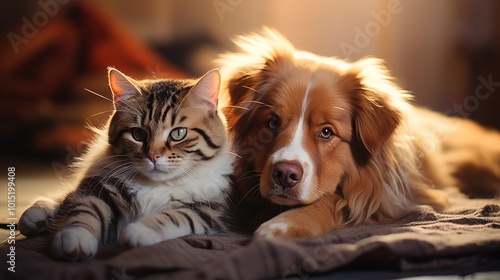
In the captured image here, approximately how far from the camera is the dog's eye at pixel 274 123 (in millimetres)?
2152

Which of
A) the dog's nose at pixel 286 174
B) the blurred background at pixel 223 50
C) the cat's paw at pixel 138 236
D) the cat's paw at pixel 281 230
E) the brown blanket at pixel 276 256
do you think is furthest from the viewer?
the blurred background at pixel 223 50

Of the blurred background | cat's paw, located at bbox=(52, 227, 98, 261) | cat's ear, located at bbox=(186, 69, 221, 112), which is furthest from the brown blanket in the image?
the blurred background

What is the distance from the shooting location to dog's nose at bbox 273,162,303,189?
6.42ft

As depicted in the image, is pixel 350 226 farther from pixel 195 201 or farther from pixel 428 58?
pixel 428 58

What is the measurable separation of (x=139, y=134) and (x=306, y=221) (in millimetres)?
654

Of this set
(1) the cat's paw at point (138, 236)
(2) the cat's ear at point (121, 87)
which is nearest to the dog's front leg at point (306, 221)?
(1) the cat's paw at point (138, 236)

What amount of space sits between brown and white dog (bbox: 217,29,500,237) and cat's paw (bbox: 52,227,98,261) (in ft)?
1.76

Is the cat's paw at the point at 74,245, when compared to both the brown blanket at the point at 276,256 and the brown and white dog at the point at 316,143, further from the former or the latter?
the brown and white dog at the point at 316,143

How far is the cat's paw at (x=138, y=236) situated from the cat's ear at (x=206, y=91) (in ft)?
1.68

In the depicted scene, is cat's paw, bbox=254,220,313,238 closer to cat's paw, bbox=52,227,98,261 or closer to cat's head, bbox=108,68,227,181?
cat's head, bbox=108,68,227,181

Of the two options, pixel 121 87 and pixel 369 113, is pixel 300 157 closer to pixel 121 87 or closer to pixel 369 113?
pixel 369 113

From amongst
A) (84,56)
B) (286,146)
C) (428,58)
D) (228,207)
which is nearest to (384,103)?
(286,146)

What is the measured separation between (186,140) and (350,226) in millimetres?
732

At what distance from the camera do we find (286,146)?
2.04 meters
